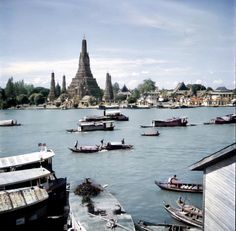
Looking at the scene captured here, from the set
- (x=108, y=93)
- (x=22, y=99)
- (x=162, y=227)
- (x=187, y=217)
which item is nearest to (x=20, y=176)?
(x=162, y=227)

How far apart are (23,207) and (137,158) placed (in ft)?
45.6

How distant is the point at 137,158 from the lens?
914 inches

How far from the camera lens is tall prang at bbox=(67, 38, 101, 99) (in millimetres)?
81688

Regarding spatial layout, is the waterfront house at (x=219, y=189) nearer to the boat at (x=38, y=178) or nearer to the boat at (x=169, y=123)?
the boat at (x=38, y=178)

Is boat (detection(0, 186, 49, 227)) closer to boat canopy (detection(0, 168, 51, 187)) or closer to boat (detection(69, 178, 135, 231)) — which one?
boat canopy (detection(0, 168, 51, 187))

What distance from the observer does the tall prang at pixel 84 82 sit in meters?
81.7

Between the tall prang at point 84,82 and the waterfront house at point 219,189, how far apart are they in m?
74.9

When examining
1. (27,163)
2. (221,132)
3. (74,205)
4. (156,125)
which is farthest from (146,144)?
(74,205)

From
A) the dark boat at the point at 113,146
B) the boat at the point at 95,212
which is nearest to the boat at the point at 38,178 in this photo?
the boat at the point at 95,212

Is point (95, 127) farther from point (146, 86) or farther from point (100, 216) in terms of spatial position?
point (146, 86)

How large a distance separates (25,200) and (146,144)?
19554mm

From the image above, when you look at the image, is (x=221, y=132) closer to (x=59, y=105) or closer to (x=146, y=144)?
(x=146, y=144)

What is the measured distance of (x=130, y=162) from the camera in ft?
Answer: 71.9

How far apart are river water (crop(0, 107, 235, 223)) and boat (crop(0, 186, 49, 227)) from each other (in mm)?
3160
